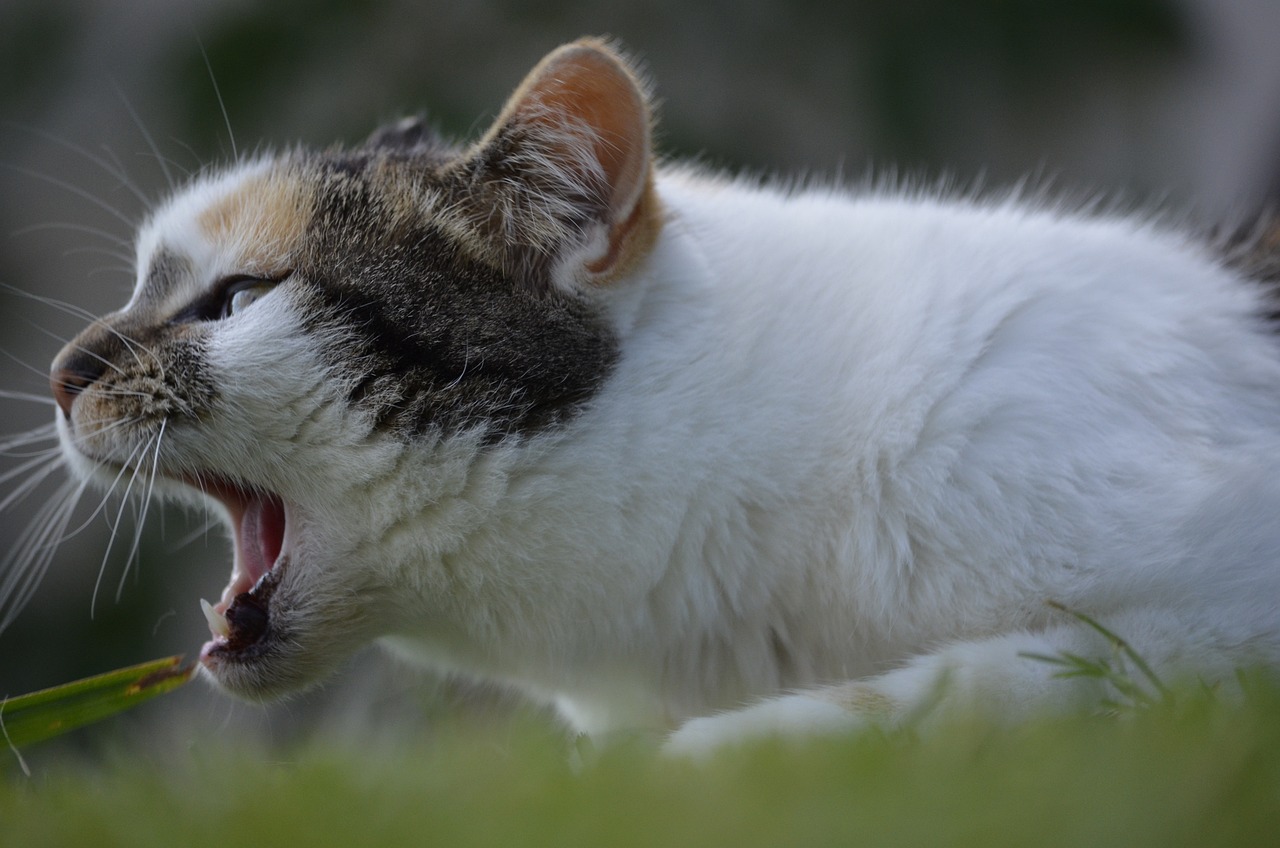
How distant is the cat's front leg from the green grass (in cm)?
22

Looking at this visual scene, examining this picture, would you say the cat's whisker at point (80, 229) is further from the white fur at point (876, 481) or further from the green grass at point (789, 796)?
the green grass at point (789, 796)

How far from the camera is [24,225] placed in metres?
3.29

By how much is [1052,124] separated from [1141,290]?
7.67 ft

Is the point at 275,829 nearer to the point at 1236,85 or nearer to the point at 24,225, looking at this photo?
the point at 24,225

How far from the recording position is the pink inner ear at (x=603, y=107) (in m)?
1.42

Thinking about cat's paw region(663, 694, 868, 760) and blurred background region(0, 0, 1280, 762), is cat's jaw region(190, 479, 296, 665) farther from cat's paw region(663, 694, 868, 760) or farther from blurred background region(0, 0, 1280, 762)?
blurred background region(0, 0, 1280, 762)

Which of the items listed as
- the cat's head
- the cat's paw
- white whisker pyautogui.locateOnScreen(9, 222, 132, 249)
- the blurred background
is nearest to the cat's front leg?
the cat's paw

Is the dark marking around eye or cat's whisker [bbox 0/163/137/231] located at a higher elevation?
the dark marking around eye

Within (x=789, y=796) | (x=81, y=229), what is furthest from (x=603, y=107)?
(x=81, y=229)

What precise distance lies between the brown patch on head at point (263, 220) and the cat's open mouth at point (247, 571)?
314 millimetres

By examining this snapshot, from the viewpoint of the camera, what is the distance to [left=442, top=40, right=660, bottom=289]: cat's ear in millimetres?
1430

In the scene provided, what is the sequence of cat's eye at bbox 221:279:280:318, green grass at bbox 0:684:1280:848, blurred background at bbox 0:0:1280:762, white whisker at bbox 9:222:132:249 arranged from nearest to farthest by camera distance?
green grass at bbox 0:684:1280:848, cat's eye at bbox 221:279:280:318, white whisker at bbox 9:222:132:249, blurred background at bbox 0:0:1280:762

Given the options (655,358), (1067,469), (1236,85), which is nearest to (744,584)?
(655,358)

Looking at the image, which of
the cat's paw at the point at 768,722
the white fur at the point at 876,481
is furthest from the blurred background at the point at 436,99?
the cat's paw at the point at 768,722
